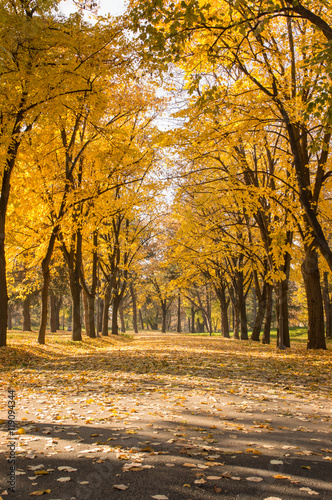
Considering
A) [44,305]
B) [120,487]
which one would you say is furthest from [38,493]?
[44,305]

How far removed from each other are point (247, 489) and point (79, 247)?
1446 cm

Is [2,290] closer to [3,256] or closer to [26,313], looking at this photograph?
[3,256]

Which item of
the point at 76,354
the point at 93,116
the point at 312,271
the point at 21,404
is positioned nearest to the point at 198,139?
the point at 93,116

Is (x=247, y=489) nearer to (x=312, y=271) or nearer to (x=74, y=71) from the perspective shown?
(x=74, y=71)

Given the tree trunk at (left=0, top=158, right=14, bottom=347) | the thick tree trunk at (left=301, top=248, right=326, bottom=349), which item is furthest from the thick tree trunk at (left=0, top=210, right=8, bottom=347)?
the thick tree trunk at (left=301, top=248, right=326, bottom=349)

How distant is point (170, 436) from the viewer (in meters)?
3.95

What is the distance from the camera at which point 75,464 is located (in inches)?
125

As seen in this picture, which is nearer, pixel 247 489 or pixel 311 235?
pixel 247 489

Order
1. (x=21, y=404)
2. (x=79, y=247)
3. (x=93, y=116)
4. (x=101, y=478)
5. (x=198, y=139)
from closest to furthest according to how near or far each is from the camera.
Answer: (x=101, y=478), (x=21, y=404), (x=198, y=139), (x=93, y=116), (x=79, y=247)

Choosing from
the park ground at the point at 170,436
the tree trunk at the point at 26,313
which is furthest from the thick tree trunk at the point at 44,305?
the tree trunk at the point at 26,313

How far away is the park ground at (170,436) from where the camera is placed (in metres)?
2.81

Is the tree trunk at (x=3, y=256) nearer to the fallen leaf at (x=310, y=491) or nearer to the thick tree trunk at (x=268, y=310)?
the fallen leaf at (x=310, y=491)

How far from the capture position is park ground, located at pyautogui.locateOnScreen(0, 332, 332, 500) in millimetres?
2809

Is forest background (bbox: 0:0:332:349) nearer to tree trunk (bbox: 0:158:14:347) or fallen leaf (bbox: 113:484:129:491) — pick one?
tree trunk (bbox: 0:158:14:347)
